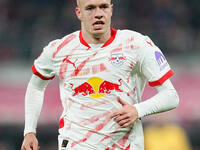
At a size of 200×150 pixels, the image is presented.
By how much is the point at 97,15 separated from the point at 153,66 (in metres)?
0.68

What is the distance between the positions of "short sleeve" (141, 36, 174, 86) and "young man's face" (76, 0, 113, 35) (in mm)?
416

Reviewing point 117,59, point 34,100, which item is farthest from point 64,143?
point 117,59

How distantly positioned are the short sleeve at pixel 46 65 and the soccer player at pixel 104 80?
108mm

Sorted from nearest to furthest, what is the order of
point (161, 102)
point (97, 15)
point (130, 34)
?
point (161, 102)
point (97, 15)
point (130, 34)

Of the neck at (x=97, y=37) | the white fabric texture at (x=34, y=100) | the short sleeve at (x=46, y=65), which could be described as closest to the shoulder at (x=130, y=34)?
the neck at (x=97, y=37)

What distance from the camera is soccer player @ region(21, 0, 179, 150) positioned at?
15.4 ft

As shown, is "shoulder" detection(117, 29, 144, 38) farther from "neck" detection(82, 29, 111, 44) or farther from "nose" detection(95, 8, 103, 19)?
"nose" detection(95, 8, 103, 19)

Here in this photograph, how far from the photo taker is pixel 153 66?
4648 millimetres

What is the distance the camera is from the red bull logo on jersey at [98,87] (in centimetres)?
476

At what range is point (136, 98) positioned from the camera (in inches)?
193

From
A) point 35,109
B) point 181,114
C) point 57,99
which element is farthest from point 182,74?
point 35,109

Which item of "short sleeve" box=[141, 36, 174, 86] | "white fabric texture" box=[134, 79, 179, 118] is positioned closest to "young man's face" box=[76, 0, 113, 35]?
"short sleeve" box=[141, 36, 174, 86]

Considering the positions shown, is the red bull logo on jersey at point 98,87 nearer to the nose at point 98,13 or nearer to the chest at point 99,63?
the chest at point 99,63

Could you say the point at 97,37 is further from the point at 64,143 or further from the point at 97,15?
the point at 64,143
